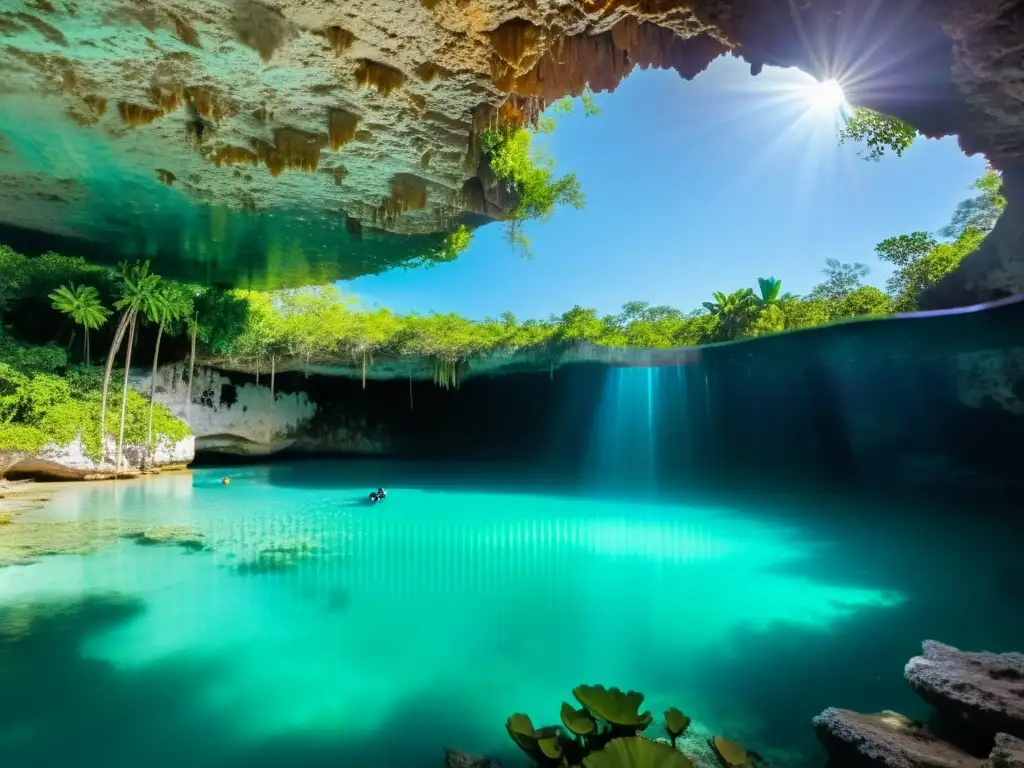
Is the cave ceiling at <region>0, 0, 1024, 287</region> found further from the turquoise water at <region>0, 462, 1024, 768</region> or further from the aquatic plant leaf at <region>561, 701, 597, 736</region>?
the aquatic plant leaf at <region>561, 701, 597, 736</region>

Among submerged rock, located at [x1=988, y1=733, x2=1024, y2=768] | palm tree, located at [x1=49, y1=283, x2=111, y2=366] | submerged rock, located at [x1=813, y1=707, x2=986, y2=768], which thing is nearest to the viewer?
submerged rock, located at [x1=988, y1=733, x2=1024, y2=768]

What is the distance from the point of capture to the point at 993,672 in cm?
340

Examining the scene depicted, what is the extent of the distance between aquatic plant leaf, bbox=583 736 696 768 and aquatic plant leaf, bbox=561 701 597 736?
45 centimetres

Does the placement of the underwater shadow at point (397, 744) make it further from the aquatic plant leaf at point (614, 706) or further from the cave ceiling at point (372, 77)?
the cave ceiling at point (372, 77)

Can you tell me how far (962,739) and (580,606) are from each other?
10.1 ft

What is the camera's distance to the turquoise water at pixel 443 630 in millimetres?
→ 3291

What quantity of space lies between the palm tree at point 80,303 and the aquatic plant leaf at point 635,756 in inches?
615

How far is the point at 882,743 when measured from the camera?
2748 mm

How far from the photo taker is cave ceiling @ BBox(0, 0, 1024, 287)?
4.69 meters

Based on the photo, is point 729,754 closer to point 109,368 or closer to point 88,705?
point 88,705

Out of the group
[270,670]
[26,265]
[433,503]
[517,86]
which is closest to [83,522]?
[433,503]

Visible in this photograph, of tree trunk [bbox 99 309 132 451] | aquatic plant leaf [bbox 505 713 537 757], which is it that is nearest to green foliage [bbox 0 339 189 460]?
tree trunk [bbox 99 309 132 451]

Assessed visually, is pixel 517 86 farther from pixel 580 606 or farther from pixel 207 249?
pixel 207 249

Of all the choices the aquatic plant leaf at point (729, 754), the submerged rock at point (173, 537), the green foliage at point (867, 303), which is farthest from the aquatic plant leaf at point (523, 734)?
the green foliage at point (867, 303)
